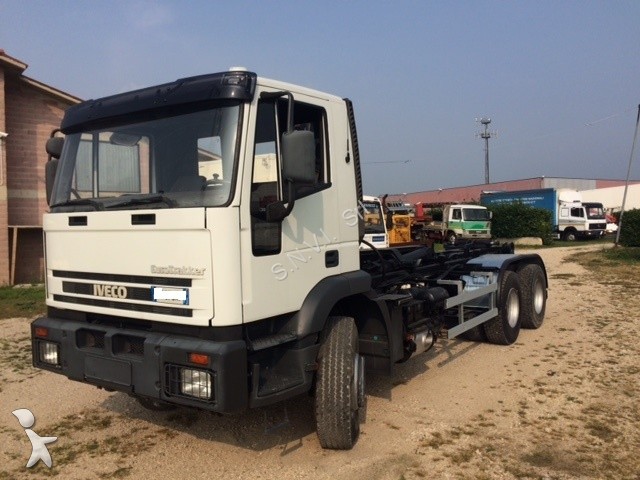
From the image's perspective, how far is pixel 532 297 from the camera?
8648 millimetres

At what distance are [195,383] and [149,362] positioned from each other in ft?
1.20

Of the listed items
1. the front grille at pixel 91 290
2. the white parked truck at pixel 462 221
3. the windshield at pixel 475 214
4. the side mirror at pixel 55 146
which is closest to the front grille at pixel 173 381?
the front grille at pixel 91 290

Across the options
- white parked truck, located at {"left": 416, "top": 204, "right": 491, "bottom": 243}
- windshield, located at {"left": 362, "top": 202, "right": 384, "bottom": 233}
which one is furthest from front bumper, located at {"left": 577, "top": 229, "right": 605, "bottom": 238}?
windshield, located at {"left": 362, "top": 202, "right": 384, "bottom": 233}

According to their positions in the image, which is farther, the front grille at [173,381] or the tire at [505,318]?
the tire at [505,318]

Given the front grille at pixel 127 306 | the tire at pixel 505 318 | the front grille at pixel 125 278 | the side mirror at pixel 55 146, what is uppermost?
the side mirror at pixel 55 146

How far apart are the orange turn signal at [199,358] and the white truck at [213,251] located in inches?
1.3

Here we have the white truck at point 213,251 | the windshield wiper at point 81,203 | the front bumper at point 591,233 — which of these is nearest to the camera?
the white truck at point 213,251

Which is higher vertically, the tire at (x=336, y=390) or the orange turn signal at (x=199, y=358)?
the orange turn signal at (x=199, y=358)

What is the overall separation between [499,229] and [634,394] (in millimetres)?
28816

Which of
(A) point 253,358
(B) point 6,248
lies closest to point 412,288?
(A) point 253,358

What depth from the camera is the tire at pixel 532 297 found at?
339 inches

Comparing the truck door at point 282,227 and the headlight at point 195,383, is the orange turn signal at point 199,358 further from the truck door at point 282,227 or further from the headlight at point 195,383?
the truck door at point 282,227

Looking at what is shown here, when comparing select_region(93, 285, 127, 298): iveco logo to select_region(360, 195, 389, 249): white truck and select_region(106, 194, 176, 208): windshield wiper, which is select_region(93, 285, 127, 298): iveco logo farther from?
select_region(360, 195, 389, 249): white truck

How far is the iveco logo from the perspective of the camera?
12.9 ft
